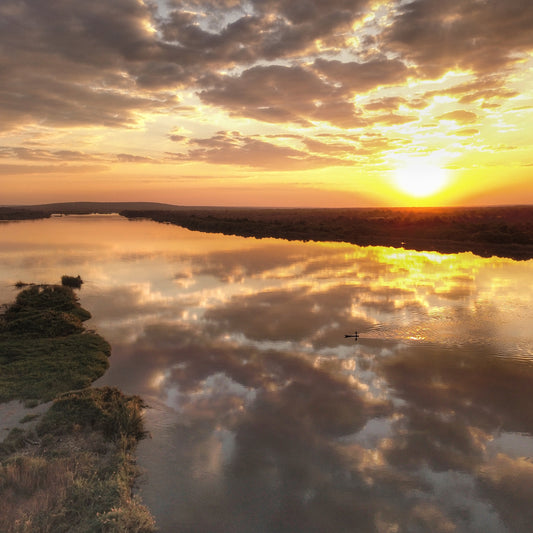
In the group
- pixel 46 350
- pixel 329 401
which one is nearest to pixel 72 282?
pixel 46 350

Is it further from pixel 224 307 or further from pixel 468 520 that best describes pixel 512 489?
→ pixel 224 307

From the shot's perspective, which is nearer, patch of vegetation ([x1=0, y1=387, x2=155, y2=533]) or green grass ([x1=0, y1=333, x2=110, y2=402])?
patch of vegetation ([x1=0, y1=387, x2=155, y2=533])

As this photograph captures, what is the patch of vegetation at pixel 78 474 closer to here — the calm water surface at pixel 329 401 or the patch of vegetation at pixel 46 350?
the calm water surface at pixel 329 401

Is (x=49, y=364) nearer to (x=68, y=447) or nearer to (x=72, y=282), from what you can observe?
(x=68, y=447)

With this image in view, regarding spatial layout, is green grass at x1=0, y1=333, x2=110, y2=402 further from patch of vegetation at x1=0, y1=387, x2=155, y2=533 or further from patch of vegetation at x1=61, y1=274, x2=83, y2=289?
patch of vegetation at x1=61, y1=274, x2=83, y2=289

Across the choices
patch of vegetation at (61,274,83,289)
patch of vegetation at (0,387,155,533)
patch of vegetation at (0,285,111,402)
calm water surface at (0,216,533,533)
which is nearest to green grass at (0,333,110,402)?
patch of vegetation at (0,285,111,402)

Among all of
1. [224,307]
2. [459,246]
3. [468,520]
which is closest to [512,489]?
[468,520]
